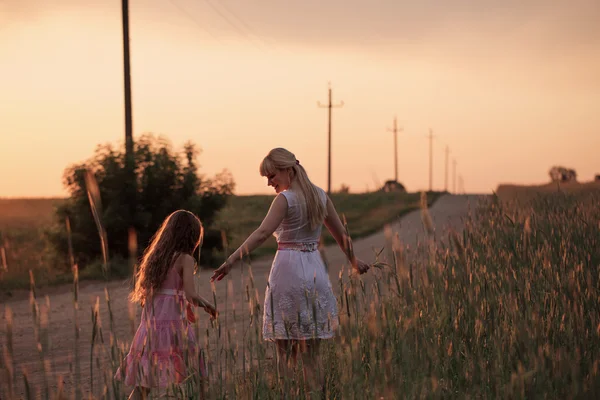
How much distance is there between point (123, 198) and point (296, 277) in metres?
11.7

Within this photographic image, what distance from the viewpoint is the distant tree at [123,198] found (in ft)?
51.0

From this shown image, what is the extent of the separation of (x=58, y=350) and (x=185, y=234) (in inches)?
157

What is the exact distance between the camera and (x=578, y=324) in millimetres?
3699

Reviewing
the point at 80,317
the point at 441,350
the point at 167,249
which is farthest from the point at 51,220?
the point at 441,350

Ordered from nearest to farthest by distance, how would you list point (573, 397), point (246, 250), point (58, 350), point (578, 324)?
point (573, 397) < point (578, 324) < point (246, 250) < point (58, 350)

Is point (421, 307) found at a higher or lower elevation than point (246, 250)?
lower

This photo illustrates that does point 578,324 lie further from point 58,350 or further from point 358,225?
point 358,225

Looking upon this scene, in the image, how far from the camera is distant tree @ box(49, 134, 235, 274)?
1555 centimetres

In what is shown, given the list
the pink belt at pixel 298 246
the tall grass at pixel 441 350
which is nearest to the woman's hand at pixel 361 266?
the tall grass at pixel 441 350

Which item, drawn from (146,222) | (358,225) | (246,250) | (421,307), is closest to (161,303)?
(246,250)

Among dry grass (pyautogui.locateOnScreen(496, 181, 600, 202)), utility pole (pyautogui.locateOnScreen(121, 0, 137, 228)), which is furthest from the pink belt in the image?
utility pole (pyautogui.locateOnScreen(121, 0, 137, 228))

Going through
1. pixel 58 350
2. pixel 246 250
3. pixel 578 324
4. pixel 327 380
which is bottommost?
pixel 58 350

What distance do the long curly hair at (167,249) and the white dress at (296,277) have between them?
20.6 inches

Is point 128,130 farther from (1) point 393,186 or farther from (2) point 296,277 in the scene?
(1) point 393,186
